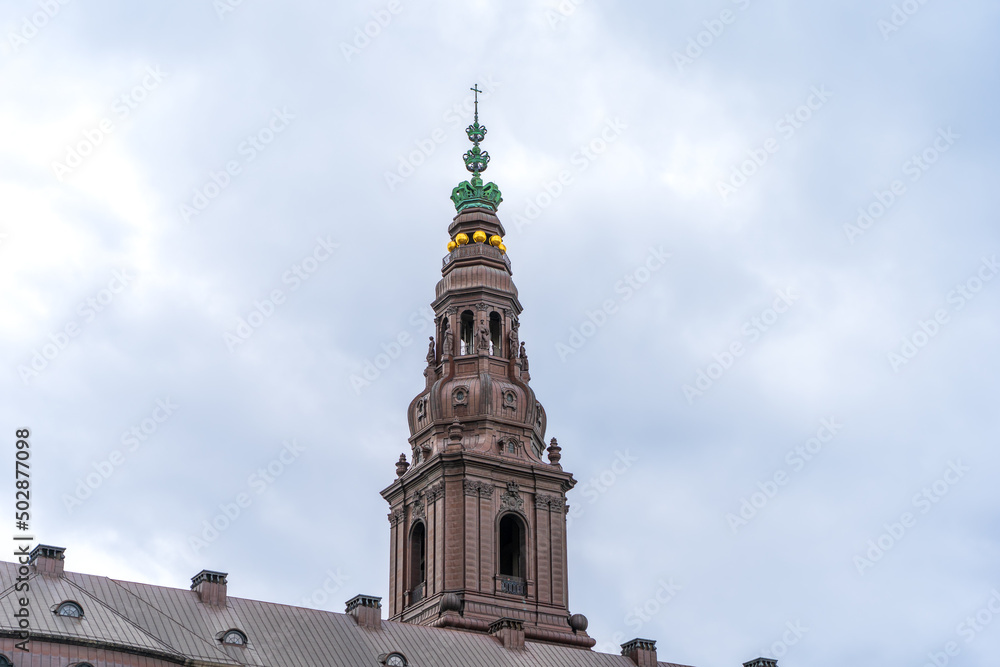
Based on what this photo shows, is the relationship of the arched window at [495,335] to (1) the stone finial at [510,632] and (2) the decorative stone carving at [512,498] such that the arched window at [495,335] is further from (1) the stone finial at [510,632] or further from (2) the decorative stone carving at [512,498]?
(1) the stone finial at [510,632]

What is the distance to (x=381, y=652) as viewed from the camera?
95.1 m

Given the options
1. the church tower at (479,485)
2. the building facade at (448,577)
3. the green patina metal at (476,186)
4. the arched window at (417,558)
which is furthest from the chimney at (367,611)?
the green patina metal at (476,186)

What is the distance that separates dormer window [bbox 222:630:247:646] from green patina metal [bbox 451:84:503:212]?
46817 mm

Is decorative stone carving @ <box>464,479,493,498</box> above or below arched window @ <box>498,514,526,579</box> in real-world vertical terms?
above

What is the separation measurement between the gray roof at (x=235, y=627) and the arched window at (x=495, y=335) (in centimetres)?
2448

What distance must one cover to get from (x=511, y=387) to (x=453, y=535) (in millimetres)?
13221

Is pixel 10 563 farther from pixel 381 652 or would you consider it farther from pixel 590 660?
pixel 590 660

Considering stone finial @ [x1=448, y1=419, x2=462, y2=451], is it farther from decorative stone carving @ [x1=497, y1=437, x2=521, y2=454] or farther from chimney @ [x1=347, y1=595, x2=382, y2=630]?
chimney @ [x1=347, y1=595, x2=382, y2=630]

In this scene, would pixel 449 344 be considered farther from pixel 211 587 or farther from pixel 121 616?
pixel 121 616

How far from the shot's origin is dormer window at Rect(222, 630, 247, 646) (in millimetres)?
90000

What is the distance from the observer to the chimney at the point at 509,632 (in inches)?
3999

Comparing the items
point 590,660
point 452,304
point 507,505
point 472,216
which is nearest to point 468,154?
point 472,216

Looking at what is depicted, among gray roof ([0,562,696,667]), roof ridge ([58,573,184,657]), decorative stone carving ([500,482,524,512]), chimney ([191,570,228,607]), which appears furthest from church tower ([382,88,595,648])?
roof ridge ([58,573,184,657])

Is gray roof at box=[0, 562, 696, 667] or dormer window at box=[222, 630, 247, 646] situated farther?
dormer window at box=[222, 630, 247, 646]
